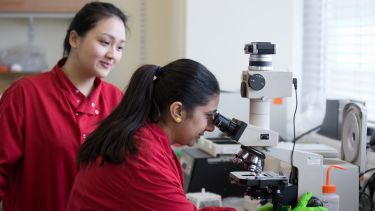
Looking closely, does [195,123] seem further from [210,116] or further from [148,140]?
[148,140]

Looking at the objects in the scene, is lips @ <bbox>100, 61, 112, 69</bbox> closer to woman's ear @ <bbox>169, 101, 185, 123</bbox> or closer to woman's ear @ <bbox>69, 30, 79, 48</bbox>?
woman's ear @ <bbox>69, 30, 79, 48</bbox>

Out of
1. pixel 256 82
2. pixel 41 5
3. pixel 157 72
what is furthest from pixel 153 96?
pixel 41 5

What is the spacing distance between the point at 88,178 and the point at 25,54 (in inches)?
92.6

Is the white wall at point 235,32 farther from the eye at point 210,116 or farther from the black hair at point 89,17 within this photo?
the eye at point 210,116

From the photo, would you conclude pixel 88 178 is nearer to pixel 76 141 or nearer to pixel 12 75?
pixel 76 141

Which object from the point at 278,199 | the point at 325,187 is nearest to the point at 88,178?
the point at 278,199

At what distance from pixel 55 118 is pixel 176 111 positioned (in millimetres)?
547

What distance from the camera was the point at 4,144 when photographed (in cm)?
172

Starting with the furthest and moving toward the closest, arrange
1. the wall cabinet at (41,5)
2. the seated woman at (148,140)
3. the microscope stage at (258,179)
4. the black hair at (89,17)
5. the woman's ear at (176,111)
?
1. the wall cabinet at (41,5)
2. the black hair at (89,17)
3. the microscope stage at (258,179)
4. the woman's ear at (176,111)
5. the seated woman at (148,140)

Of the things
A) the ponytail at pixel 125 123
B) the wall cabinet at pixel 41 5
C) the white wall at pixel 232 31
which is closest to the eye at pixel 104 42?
the ponytail at pixel 125 123

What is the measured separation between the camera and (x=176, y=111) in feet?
4.67

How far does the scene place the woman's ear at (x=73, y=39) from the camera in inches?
73.5

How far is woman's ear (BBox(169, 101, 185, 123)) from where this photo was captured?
142 centimetres

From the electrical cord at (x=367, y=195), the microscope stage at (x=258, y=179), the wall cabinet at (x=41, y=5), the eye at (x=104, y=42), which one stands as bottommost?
the electrical cord at (x=367, y=195)
